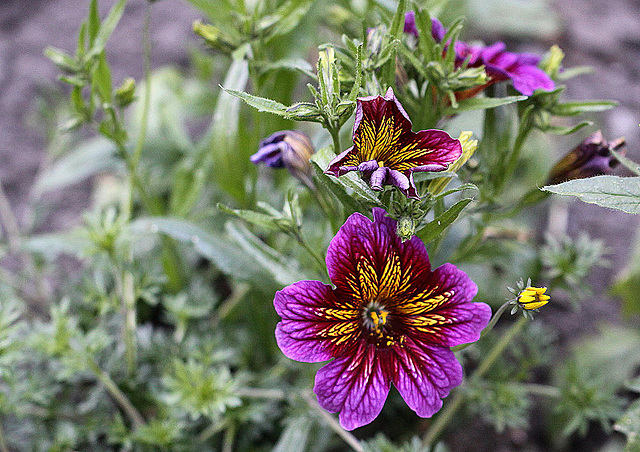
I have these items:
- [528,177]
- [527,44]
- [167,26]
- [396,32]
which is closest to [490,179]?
[396,32]

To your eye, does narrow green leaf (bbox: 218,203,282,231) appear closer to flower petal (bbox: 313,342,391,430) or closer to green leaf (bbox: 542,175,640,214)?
flower petal (bbox: 313,342,391,430)

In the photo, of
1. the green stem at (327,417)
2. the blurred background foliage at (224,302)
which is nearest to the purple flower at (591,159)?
the blurred background foliage at (224,302)

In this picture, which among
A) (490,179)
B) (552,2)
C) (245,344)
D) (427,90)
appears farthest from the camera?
(552,2)

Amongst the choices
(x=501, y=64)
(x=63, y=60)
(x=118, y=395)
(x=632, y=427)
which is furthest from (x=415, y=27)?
(x=118, y=395)

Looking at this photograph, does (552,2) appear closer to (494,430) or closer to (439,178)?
(494,430)

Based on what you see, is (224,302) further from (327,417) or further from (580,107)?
(580,107)
